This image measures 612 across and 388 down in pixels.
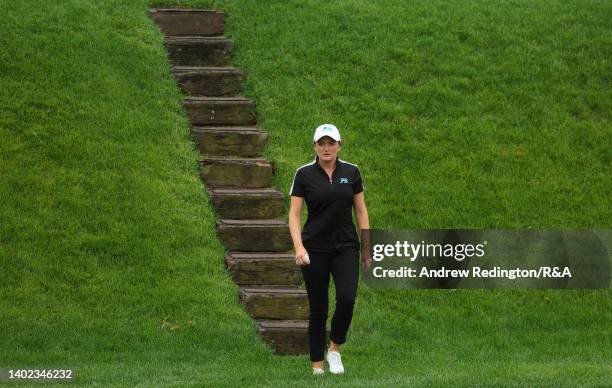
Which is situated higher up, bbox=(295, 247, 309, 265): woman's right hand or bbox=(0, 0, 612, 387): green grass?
bbox=(295, 247, 309, 265): woman's right hand

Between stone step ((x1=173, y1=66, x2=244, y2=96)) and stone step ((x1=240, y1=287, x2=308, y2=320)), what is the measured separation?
16.6 ft

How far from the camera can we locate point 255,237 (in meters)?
14.8

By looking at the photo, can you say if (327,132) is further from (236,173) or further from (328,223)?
(236,173)

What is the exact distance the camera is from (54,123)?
16.3m

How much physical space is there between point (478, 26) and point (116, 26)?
6026 mm

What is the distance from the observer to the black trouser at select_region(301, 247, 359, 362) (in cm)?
1059

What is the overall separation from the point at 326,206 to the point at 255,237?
4.30 metres

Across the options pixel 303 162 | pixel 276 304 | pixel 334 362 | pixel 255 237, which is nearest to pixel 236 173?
pixel 303 162

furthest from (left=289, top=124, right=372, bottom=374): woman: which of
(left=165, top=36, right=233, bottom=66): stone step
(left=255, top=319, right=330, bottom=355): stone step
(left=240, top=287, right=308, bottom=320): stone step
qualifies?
(left=165, top=36, right=233, bottom=66): stone step

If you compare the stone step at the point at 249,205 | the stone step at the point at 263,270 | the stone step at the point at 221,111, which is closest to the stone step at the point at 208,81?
the stone step at the point at 221,111

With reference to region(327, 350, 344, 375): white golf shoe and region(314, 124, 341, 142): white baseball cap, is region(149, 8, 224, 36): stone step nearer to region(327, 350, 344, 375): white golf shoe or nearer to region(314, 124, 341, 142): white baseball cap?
region(314, 124, 341, 142): white baseball cap

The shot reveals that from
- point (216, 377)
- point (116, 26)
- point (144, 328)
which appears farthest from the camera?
point (116, 26)

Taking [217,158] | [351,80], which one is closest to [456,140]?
[351,80]

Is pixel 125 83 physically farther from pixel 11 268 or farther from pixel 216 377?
pixel 216 377
